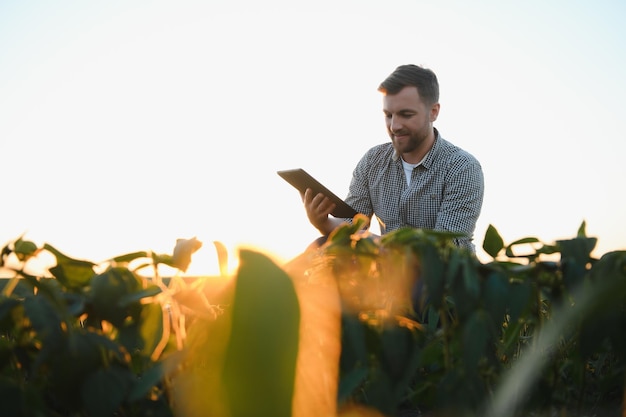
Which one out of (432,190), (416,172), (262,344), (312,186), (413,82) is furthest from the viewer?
(413,82)

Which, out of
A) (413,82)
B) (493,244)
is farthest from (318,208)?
(493,244)

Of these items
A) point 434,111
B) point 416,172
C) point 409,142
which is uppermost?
point 434,111

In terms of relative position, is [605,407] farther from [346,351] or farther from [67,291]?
[67,291]

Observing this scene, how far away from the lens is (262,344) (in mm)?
707

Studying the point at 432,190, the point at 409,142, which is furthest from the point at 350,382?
the point at 409,142

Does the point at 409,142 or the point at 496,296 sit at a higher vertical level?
the point at 409,142

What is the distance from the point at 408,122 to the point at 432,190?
49 cm

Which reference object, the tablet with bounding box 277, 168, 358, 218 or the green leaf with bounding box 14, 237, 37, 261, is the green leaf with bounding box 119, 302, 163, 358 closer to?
the green leaf with bounding box 14, 237, 37, 261

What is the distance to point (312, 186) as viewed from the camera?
3.12 m

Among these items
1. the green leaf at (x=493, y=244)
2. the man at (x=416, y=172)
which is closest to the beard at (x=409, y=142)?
the man at (x=416, y=172)

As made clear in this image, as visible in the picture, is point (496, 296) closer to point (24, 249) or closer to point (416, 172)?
point (24, 249)

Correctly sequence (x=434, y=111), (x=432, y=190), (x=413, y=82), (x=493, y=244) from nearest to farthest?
1. (x=493, y=244)
2. (x=432, y=190)
3. (x=413, y=82)
4. (x=434, y=111)

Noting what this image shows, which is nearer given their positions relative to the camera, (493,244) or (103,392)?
(103,392)

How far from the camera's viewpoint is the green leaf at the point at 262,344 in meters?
0.71
